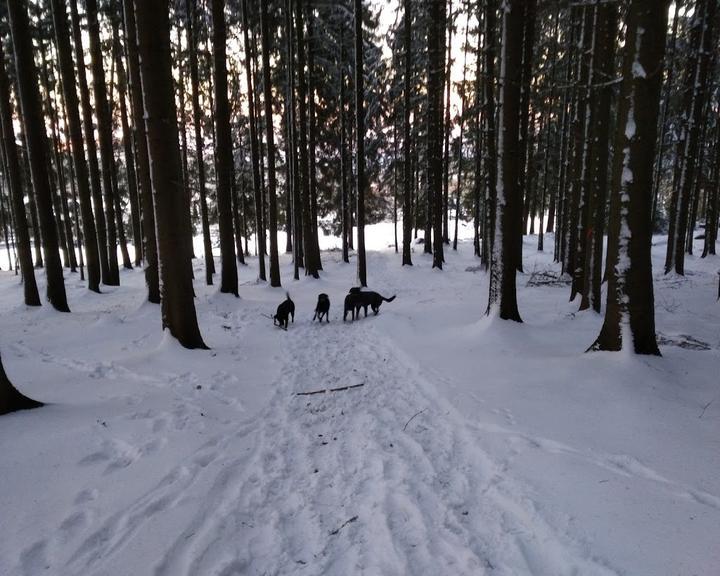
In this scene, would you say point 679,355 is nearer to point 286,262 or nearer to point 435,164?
point 435,164

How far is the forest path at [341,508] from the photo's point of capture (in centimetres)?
282

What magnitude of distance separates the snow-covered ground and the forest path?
2 cm

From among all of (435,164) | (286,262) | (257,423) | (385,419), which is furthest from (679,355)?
(286,262)

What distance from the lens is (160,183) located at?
7344 mm

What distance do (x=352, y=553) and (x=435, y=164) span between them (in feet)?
60.9

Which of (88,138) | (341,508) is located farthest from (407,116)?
(341,508)

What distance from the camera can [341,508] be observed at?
3447 millimetres

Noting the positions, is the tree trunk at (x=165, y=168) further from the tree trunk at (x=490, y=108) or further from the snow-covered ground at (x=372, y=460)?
the tree trunk at (x=490, y=108)

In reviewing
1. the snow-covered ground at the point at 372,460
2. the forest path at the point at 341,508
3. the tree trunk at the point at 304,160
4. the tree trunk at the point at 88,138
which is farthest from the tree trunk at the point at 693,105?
the tree trunk at the point at 88,138

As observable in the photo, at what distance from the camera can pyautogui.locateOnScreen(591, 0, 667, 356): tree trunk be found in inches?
219

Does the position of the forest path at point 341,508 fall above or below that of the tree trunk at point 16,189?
below

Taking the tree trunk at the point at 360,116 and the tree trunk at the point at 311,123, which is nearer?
the tree trunk at the point at 360,116

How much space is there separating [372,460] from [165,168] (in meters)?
6.29

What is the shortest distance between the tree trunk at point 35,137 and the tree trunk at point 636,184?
45.5 ft
